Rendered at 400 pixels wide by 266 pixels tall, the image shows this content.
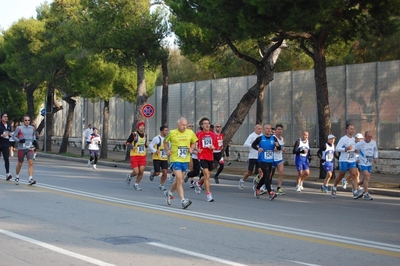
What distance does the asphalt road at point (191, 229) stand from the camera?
27.8 ft

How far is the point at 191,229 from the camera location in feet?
35.3

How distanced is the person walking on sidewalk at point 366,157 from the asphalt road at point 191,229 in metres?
0.62

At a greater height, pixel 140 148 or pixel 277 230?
pixel 140 148

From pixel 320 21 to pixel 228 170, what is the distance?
853 centimetres

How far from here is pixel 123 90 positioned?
37719 mm

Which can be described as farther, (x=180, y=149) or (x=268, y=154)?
(x=268, y=154)

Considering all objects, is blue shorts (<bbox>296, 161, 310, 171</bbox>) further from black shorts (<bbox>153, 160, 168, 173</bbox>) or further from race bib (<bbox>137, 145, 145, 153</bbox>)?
race bib (<bbox>137, 145, 145, 153</bbox>)

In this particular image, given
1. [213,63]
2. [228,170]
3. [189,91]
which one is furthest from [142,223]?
[189,91]

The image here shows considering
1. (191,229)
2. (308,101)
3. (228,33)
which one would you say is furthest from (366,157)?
(308,101)

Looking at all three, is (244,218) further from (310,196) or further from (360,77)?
(360,77)

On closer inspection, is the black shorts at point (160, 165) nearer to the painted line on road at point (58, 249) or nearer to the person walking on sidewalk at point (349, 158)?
the person walking on sidewalk at point (349, 158)

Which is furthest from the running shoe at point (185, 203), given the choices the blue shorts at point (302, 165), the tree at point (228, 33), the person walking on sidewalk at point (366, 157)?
the tree at point (228, 33)

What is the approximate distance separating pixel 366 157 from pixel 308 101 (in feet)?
40.6

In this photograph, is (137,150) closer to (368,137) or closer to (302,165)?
(302,165)
